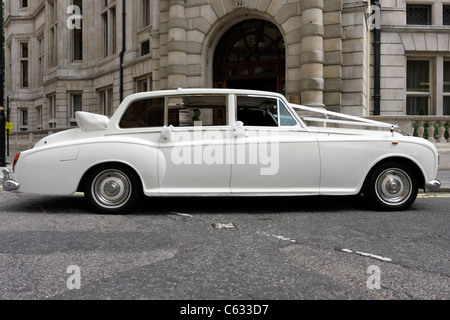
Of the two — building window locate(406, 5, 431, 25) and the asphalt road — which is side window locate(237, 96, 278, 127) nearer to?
the asphalt road

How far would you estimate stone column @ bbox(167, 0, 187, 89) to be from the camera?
1201 cm

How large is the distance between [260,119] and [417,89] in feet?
35.2

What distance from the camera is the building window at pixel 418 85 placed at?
13500 mm

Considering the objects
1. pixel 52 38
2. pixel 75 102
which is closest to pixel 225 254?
pixel 75 102

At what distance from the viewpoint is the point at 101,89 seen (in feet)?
70.9

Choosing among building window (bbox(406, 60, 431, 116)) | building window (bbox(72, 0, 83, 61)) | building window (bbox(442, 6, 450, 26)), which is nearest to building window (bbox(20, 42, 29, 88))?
building window (bbox(72, 0, 83, 61))

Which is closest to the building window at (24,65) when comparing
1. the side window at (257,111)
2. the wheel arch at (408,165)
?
the side window at (257,111)

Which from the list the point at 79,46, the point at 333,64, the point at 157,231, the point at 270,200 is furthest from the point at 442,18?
the point at 79,46

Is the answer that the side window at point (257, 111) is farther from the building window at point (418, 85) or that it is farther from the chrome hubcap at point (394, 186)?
the building window at point (418, 85)

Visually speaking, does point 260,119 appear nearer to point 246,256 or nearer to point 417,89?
point 246,256

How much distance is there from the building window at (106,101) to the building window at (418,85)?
1451 centimetres

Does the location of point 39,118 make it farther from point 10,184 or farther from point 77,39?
point 10,184

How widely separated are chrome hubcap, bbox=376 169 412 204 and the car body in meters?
0.01

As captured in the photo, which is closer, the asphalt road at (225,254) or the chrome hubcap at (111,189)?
the asphalt road at (225,254)
